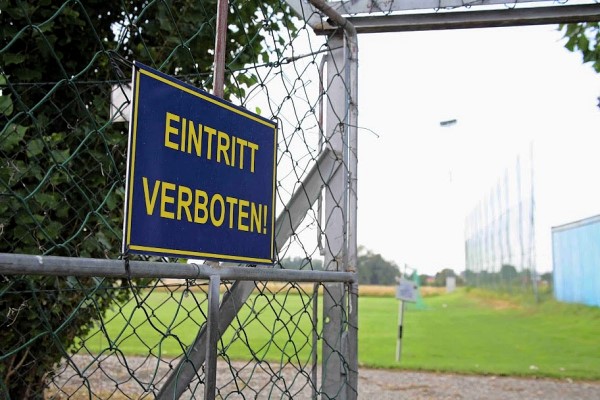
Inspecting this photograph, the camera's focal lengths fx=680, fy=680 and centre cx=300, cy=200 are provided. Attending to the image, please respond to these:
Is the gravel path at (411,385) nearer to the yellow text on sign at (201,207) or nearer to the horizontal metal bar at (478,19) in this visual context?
the horizontal metal bar at (478,19)

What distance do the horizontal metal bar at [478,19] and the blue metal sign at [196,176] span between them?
34.1 inches

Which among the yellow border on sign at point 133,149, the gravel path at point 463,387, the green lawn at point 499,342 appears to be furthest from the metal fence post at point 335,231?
the green lawn at point 499,342

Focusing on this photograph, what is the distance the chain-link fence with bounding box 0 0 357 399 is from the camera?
4.58ft

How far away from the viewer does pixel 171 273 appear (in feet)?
4.31

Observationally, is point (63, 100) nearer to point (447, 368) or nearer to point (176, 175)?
point (176, 175)

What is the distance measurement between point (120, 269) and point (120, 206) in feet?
7.52

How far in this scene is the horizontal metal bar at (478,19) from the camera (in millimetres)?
2176

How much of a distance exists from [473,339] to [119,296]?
31.9 ft

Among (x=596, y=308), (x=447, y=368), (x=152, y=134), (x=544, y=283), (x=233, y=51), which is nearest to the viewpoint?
(x=152, y=134)

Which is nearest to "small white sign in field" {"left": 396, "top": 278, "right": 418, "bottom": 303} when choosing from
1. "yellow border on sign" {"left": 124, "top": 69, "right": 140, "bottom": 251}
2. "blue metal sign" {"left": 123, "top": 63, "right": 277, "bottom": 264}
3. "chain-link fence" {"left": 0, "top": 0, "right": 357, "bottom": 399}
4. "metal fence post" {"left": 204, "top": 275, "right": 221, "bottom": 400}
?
"chain-link fence" {"left": 0, "top": 0, "right": 357, "bottom": 399}

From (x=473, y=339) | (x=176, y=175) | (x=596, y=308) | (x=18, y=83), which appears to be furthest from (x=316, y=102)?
(x=596, y=308)

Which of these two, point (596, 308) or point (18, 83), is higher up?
point (18, 83)

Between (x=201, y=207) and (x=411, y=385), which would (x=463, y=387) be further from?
(x=201, y=207)

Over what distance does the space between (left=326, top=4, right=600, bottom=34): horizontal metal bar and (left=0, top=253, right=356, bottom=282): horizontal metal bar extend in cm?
100
